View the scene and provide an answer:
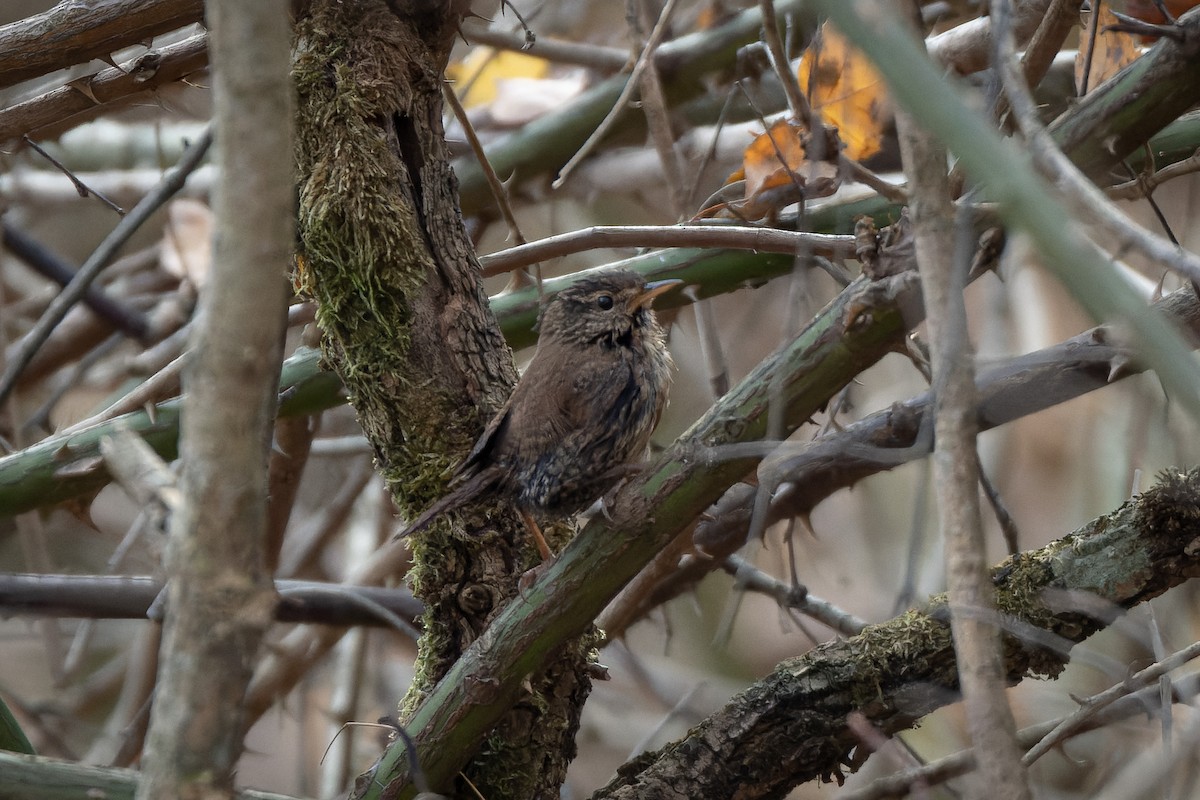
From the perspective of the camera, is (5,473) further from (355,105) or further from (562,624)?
(562,624)

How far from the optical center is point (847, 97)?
10.7ft

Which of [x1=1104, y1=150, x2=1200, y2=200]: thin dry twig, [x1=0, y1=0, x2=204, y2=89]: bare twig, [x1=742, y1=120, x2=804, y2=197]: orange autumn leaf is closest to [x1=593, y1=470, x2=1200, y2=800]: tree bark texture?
[x1=1104, y1=150, x2=1200, y2=200]: thin dry twig

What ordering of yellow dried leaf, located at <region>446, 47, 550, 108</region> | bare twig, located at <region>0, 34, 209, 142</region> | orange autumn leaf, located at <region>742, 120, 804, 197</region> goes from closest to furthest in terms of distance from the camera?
1. bare twig, located at <region>0, 34, 209, 142</region>
2. orange autumn leaf, located at <region>742, 120, 804, 197</region>
3. yellow dried leaf, located at <region>446, 47, 550, 108</region>

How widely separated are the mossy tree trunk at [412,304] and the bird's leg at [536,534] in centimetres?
3

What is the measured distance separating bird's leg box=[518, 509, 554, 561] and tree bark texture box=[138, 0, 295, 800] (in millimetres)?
1425

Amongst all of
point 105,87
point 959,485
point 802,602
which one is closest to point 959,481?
point 959,485

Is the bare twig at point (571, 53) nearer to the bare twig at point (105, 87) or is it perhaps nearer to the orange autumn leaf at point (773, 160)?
the orange autumn leaf at point (773, 160)

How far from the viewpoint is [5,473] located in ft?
9.42

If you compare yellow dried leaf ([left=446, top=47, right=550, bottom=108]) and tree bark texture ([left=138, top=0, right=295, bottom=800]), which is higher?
yellow dried leaf ([left=446, top=47, right=550, bottom=108])

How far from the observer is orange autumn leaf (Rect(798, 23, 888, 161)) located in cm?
323

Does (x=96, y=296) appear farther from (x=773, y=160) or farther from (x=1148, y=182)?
(x=1148, y=182)

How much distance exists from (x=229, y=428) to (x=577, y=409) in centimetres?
166

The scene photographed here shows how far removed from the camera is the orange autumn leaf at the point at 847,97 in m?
3.23

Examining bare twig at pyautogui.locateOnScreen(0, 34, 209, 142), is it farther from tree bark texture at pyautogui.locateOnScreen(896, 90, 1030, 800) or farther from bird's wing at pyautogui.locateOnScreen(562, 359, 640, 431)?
tree bark texture at pyautogui.locateOnScreen(896, 90, 1030, 800)
